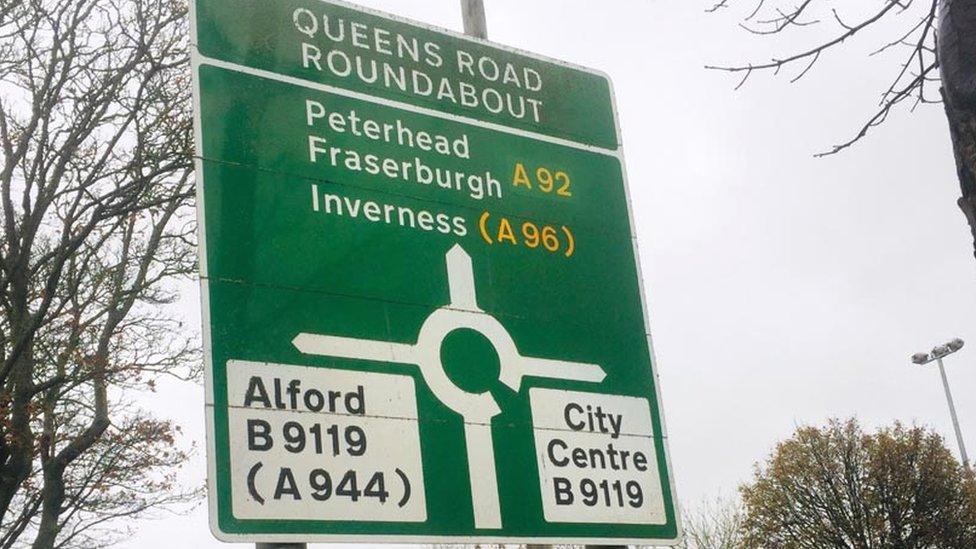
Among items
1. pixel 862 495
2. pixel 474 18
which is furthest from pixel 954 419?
pixel 474 18

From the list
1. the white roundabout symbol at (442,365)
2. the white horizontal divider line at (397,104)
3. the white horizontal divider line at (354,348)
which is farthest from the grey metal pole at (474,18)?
the white horizontal divider line at (354,348)

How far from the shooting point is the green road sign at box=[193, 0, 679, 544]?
348cm

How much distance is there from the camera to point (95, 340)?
14352 millimetres

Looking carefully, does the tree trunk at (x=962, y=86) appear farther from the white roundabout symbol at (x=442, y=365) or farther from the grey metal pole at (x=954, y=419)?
the grey metal pole at (x=954, y=419)

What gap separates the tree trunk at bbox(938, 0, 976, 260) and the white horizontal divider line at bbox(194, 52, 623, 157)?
1.82m

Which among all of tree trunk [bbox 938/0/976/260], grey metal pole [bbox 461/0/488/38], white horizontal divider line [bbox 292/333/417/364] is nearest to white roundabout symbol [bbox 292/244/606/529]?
white horizontal divider line [bbox 292/333/417/364]

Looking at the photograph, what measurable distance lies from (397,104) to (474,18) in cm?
86

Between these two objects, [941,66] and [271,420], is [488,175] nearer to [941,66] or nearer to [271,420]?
[271,420]

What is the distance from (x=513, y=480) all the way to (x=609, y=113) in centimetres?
175

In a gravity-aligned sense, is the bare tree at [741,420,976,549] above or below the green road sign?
above

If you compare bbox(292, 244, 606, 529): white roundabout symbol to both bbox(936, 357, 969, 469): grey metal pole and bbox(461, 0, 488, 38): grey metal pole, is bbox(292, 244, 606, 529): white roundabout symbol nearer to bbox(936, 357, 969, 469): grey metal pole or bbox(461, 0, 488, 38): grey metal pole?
bbox(461, 0, 488, 38): grey metal pole

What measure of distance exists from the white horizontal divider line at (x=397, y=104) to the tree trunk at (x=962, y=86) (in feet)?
5.98

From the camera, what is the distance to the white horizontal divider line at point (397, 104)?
154 inches

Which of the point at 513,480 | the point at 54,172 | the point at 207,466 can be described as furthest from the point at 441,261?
the point at 54,172
